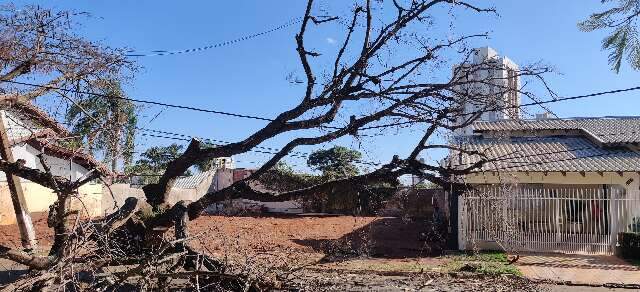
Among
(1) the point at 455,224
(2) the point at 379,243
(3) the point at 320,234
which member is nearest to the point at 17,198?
(3) the point at 320,234

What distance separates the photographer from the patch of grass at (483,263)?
1355 cm

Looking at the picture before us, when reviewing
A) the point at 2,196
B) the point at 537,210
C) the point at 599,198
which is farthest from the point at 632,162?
the point at 2,196

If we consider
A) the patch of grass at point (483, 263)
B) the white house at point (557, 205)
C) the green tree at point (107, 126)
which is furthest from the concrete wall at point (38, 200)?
the white house at point (557, 205)

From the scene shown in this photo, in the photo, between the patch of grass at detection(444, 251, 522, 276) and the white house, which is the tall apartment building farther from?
the white house

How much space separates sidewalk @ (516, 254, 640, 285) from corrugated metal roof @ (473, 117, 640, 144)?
535 cm

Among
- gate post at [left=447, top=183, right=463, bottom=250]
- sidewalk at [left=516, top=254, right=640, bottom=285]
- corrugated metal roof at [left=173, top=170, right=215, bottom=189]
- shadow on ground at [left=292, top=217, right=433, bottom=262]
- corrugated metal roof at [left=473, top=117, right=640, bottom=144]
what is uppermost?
corrugated metal roof at [left=473, top=117, right=640, bottom=144]

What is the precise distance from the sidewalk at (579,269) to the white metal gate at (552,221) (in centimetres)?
60

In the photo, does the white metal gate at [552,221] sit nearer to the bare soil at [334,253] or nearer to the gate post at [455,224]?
the gate post at [455,224]

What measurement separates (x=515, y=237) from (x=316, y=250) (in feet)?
19.6

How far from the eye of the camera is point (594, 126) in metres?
22.4

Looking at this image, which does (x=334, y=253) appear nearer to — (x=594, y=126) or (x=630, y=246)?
(x=630, y=246)

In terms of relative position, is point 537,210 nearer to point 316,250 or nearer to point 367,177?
point 316,250

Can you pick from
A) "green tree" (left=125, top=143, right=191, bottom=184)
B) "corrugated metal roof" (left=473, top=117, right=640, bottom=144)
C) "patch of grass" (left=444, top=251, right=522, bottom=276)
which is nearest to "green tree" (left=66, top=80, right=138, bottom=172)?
"green tree" (left=125, top=143, right=191, bottom=184)

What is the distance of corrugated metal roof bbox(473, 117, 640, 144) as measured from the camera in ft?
66.7
